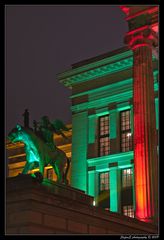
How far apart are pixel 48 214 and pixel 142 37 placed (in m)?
13.9

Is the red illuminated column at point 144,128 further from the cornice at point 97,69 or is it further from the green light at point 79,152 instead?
the green light at point 79,152

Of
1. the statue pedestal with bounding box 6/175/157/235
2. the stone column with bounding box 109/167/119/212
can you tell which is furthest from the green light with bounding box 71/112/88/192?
the statue pedestal with bounding box 6/175/157/235

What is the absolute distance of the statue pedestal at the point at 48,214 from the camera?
1644cm

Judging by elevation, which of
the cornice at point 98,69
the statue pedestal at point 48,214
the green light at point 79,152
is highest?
the cornice at point 98,69

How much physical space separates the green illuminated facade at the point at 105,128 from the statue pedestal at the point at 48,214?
46.8ft

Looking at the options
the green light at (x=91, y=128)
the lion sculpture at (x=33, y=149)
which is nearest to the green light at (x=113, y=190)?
the green light at (x=91, y=128)

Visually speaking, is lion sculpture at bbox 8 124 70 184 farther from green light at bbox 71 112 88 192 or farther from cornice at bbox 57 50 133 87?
cornice at bbox 57 50 133 87

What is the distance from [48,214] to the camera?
17141 mm

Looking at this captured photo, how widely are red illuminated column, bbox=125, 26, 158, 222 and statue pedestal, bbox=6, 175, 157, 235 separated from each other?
130 inches

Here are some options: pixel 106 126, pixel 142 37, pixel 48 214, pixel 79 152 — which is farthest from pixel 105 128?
pixel 48 214

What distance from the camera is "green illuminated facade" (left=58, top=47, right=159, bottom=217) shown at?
35.1 meters

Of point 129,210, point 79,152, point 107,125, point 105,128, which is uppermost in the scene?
point 107,125

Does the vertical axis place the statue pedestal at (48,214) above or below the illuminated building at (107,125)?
below

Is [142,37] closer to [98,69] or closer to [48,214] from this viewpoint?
[98,69]
